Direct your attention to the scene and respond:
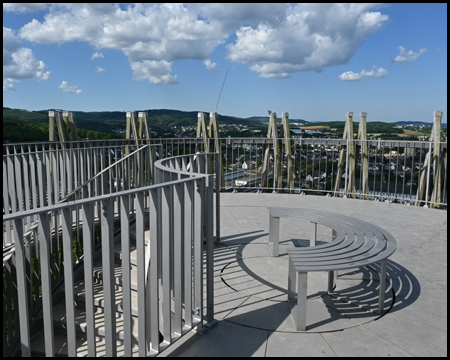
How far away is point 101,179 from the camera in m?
5.61

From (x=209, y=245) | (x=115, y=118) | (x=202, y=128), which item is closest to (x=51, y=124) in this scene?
(x=202, y=128)

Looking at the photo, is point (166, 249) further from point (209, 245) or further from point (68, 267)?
point (68, 267)

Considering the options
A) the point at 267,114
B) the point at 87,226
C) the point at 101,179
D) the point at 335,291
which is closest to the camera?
the point at 87,226

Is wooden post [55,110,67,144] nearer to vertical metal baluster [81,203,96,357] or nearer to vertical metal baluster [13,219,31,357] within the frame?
vertical metal baluster [81,203,96,357]

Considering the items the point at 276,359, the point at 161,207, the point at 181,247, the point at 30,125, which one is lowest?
the point at 276,359

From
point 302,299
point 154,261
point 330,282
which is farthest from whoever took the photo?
point 330,282

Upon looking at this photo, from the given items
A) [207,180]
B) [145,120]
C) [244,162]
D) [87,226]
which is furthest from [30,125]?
[87,226]

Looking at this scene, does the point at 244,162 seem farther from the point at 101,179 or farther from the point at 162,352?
the point at 162,352

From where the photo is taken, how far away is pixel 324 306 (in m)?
3.85

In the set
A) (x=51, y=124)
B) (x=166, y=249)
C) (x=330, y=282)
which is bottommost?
(x=330, y=282)

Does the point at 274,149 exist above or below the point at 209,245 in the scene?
above

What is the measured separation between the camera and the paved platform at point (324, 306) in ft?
10.3

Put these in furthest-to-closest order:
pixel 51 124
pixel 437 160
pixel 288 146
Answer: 1. pixel 288 146
2. pixel 51 124
3. pixel 437 160

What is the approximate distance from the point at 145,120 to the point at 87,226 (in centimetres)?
879
